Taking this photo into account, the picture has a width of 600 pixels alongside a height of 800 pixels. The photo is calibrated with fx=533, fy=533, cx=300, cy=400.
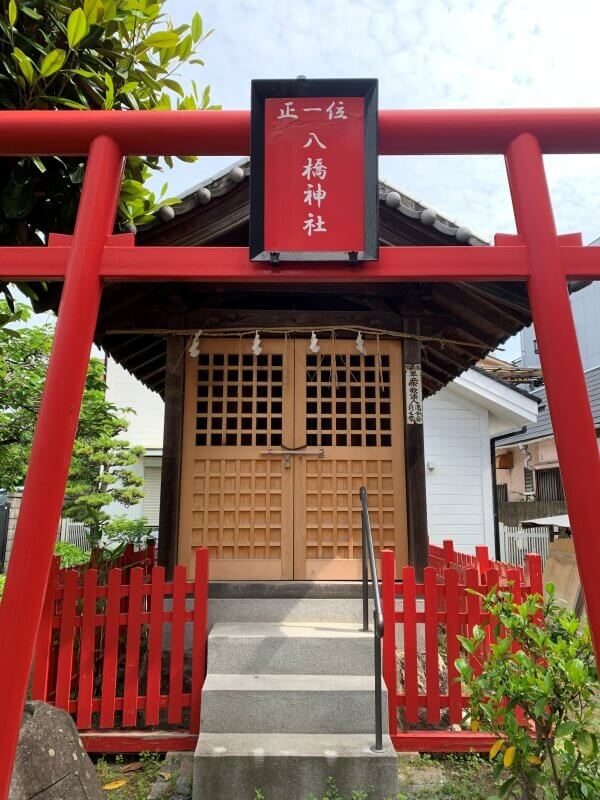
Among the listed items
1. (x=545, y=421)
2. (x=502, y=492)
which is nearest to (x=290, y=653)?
(x=545, y=421)

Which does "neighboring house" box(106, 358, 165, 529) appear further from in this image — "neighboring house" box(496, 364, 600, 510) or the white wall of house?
"neighboring house" box(496, 364, 600, 510)

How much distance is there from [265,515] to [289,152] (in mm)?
3452

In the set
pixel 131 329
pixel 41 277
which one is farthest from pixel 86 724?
pixel 131 329

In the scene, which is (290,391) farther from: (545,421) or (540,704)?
(545,421)

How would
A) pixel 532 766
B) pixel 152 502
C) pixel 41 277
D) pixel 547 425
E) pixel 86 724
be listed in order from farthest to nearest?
pixel 152 502 → pixel 547 425 → pixel 86 724 → pixel 41 277 → pixel 532 766

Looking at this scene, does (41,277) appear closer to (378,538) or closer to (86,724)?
(86,724)

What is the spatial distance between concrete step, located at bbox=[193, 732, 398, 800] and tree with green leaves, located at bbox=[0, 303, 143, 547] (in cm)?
811

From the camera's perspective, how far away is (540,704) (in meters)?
2.34

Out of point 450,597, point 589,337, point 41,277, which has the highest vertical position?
point 589,337

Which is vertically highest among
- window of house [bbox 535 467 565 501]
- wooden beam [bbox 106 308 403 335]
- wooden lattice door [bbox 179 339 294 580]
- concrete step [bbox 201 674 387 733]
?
wooden beam [bbox 106 308 403 335]

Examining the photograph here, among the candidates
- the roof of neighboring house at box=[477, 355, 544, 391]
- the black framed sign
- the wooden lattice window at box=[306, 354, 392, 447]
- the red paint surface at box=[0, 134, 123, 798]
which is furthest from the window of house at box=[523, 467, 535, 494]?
the red paint surface at box=[0, 134, 123, 798]

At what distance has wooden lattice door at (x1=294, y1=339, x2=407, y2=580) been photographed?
5262 mm

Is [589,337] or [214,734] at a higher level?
[589,337]

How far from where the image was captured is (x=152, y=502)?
18422 mm
